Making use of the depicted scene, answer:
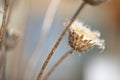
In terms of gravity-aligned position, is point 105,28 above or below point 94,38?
above

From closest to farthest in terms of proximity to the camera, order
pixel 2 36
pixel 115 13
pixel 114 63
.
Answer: pixel 2 36
pixel 114 63
pixel 115 13

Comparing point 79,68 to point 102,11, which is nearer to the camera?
point 79,68

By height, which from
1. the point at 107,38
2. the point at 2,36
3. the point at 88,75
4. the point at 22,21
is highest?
the point at 107,38

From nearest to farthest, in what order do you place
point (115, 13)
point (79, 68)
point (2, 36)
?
point (2, 36) < point (79, 68) < point (115, 13)

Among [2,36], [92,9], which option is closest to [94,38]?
[2,36]

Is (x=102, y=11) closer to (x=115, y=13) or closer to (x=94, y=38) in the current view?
(x=115, y=13)

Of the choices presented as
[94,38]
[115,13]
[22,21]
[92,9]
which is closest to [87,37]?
[94,38]

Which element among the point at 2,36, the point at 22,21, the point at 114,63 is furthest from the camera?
the point at 114,63

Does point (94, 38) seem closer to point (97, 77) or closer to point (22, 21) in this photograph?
point (22, 21)

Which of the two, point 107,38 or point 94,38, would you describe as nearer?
point 94,38
